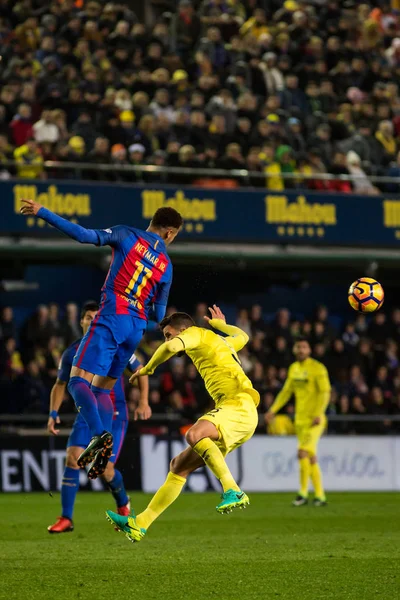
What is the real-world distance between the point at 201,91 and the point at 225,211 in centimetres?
240

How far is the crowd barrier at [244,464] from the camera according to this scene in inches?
720

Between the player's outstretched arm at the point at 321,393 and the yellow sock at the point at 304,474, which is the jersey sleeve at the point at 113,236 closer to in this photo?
the player's outstretched arm at the point at 321,393

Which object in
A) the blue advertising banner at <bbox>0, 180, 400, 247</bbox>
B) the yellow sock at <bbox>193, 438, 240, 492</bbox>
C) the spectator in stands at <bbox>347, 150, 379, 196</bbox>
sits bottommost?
the yellow sock at <bbox>193, 438, 240, 492</bbox>

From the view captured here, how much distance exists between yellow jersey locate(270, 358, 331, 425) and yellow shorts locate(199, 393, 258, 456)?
7202mm

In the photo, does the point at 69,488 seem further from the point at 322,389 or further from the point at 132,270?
the point at 322,389

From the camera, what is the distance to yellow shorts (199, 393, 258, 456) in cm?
895

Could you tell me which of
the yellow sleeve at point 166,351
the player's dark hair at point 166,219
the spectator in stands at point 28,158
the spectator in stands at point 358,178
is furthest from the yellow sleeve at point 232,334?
the spectator in stands at point 358,178

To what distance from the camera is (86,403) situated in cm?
900

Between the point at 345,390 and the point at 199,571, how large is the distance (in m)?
13.6

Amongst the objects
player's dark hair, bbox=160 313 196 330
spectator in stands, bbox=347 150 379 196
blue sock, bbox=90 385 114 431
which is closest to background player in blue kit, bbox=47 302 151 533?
blue sock, bbox=90 385 114 431

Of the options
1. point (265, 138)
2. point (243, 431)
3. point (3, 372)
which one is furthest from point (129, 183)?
point (243, 431)

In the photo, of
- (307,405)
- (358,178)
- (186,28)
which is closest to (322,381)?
(307,405)

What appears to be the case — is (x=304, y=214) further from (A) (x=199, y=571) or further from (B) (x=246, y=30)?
(A) (x=199, y=571)

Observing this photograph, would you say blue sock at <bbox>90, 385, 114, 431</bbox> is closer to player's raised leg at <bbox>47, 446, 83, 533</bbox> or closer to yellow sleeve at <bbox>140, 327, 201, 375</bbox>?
player's raised leg at <bbox>47, 446, 83, 533</bbox>
